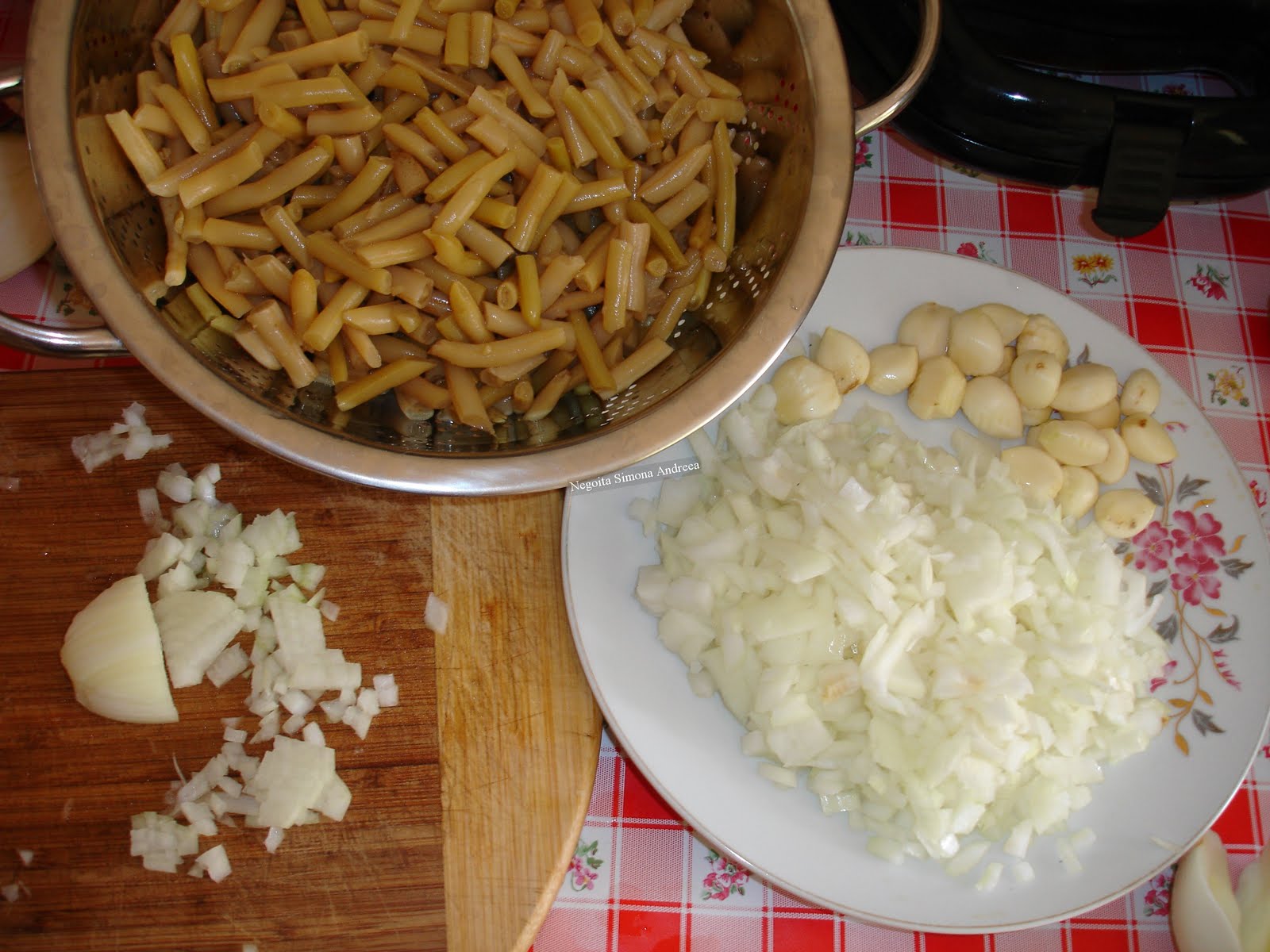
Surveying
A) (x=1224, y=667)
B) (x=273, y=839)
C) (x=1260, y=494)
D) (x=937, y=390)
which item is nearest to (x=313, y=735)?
(x=273, y=839)

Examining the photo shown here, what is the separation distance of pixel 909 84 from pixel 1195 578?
994 millimetres

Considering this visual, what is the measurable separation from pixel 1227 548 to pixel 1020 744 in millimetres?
601

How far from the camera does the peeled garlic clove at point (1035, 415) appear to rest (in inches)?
72.1

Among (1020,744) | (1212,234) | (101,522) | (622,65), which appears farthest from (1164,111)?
(101,522)

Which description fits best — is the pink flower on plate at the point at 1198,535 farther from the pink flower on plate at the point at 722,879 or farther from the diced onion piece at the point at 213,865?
the diced onion piece at the point at 213,865

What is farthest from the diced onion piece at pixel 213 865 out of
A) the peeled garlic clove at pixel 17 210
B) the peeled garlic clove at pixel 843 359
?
the peeled garlic clove at pixel 843 359

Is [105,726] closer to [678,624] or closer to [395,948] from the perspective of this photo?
[395,948]

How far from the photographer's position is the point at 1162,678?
1722 millimetres

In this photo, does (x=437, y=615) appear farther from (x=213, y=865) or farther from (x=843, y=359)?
(x=843, y=359)

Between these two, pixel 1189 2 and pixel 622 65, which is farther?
pixel 1189 2

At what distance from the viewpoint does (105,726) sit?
159 cm

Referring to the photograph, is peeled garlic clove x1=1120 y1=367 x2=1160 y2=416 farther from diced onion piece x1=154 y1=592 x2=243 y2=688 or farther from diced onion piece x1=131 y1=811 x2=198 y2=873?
diced onion piece x1=131 y1=811 x2=198 y2=873

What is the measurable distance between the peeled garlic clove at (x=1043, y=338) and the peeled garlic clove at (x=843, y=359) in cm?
31

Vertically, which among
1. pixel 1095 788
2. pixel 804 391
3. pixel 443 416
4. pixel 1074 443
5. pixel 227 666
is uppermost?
pixel 443 416
